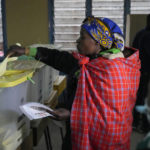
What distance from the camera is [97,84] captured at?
3.94 feet

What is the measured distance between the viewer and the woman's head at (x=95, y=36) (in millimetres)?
1218

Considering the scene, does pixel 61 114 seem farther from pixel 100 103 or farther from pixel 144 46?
pixel 144 46

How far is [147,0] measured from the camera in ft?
10.7

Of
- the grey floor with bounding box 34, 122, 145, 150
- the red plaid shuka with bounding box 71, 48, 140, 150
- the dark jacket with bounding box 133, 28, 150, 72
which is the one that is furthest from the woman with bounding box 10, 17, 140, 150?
the dark jacket with bounding box 133, 28, 150, 72

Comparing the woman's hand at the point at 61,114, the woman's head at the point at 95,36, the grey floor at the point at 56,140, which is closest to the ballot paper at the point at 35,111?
the woman's hand at the point at 61,114

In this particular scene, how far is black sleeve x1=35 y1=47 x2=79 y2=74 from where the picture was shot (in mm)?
1252

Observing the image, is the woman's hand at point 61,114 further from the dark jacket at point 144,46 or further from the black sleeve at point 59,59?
the dark jacket at point 144,46

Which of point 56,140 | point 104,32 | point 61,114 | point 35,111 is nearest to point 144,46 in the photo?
point 56,140

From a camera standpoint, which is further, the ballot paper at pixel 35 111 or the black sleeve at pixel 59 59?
the black sleeve at pixel 59 59

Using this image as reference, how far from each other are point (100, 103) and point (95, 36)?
0.32m

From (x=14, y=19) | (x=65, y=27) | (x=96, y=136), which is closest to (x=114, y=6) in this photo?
(x=65, y=27)

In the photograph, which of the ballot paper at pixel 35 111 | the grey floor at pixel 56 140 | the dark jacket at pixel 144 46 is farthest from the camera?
the dark jacket at pixel 144 46

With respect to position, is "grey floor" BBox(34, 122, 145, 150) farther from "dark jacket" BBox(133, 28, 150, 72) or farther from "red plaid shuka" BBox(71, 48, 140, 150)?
"red plaid shuka" BBox(71, 48, 140, 150)

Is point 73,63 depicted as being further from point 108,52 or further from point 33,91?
point 33,91
